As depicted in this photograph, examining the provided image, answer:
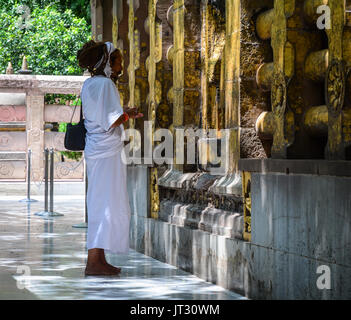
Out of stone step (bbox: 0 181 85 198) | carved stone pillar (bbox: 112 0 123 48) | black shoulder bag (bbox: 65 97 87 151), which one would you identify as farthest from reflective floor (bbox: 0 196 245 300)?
stone step (bbox: 0 181 85 198)

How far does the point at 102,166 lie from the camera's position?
778cm

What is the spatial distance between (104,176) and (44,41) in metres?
28.6

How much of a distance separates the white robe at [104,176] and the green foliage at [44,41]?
27.8 metres

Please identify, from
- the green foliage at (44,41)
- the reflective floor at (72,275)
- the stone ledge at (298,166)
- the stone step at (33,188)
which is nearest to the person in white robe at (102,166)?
the reflective floor at (72,275)

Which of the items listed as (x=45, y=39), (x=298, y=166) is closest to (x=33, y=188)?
(x=45, y=39)

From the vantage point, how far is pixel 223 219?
7434 millimetres

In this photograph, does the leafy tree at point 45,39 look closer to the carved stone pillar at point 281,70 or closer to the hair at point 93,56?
the hair at point 93,56

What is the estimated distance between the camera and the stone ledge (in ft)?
16.9

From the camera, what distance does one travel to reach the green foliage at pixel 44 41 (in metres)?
35.4

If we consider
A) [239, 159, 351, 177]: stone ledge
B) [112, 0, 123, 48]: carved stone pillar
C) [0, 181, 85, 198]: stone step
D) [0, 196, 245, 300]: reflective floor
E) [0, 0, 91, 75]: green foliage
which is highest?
[0, 0, 91, 75]: green foliage

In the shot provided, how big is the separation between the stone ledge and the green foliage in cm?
2917

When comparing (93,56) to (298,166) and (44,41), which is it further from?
(44,41)

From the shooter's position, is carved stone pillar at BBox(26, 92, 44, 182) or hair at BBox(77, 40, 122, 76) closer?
hair at BBox(77, 40, 122, 76)

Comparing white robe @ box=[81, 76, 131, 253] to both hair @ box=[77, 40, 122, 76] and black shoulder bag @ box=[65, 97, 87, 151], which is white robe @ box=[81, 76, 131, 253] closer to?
black shoulder bag @ box=[65, 97, 87, 151]
